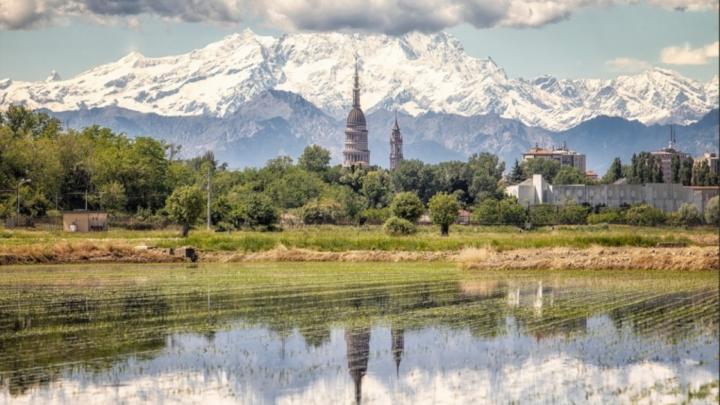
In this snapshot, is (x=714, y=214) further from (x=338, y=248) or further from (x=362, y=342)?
(x=362, y=342)

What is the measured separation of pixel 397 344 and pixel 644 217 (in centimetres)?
10203

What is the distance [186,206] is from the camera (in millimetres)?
86750

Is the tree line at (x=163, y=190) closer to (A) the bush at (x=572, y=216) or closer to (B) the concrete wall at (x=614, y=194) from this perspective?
(A) the bush at (x=572, y=216)

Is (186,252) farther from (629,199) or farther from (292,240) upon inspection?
(629,199)

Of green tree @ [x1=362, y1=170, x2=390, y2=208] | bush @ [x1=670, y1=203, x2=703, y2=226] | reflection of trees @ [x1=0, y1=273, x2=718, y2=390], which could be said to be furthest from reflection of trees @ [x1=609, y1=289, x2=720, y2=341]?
green tree @ [x1=362, y1=170, x2=390, y2=208]

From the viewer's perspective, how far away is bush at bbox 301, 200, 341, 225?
123 m

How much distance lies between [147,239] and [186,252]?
1051cm

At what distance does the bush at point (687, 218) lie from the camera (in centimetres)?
11543

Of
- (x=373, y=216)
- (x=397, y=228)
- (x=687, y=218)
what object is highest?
(x=373, y=216)

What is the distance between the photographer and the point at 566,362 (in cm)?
2539

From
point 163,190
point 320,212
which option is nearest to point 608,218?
point 320,212

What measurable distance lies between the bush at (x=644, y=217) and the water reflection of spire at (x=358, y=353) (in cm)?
9578

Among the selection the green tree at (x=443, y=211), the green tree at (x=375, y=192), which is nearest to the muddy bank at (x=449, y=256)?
the green tree at (x=443, y=211)

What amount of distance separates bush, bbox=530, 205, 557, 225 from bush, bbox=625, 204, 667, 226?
8690mm
